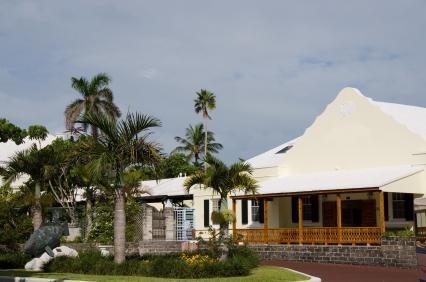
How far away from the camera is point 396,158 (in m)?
30.6

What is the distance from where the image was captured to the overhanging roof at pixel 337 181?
2786cm

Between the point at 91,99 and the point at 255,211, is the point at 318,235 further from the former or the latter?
the point at 91,99

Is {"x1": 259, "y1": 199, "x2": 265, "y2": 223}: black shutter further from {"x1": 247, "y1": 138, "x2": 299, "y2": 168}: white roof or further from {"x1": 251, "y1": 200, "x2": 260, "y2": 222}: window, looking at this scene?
{"x1": 247, "y1": 138, "x2": 299, "y2": 168}: white roof

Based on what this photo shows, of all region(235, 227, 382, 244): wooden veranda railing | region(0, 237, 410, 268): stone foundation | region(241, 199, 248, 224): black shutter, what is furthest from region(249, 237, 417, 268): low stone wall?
region(241, 199, 248, 224): black shutter

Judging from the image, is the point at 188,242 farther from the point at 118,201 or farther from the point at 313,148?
the point at 118,201

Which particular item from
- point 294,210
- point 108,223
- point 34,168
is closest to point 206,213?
point 108,223

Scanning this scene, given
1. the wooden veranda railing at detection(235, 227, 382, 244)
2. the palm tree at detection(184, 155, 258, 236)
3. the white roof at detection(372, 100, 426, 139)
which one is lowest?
the wooden veranda railing at detection(235, 227, 382, 244)

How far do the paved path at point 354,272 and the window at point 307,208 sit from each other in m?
6.53

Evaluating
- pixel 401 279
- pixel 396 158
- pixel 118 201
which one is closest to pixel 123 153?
pixel 118 201

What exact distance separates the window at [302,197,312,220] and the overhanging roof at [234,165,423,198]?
1252mm

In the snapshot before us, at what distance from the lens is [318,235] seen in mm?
29312

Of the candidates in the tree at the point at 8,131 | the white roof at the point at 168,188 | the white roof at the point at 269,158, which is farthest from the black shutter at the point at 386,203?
the tree at the point at 8,131

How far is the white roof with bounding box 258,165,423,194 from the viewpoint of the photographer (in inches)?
1106

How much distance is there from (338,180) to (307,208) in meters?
4.39
